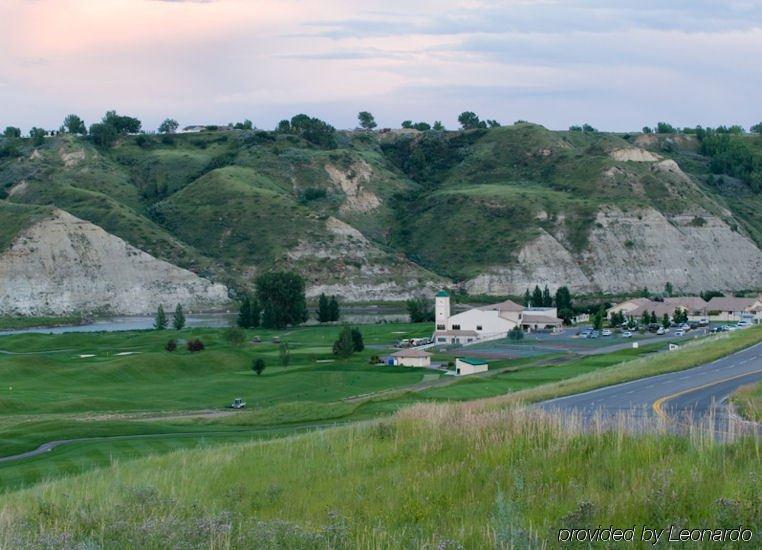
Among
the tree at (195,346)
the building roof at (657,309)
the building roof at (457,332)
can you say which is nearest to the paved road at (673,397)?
the tree at (195,346)

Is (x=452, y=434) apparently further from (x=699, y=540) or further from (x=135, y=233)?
(x=135, y=233)

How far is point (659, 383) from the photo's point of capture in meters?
35.1

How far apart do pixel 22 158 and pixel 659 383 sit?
163791mm

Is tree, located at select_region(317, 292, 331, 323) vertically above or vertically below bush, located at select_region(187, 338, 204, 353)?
above

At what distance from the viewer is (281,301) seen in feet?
375

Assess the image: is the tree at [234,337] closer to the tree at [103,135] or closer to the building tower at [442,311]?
the building tower at [442,311]

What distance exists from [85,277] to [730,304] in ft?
234

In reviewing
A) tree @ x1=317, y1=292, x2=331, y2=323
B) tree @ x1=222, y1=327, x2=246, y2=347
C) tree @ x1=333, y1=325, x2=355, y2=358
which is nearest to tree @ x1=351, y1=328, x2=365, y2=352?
tree @ x1=333, y1=325, x2=355, y2=358

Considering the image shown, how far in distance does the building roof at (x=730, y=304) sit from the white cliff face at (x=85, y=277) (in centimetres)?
5578

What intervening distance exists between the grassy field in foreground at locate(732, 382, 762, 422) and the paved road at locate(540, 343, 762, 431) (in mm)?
362

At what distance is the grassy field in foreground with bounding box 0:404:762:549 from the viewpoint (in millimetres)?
13086

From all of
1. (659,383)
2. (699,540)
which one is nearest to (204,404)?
(659,383)

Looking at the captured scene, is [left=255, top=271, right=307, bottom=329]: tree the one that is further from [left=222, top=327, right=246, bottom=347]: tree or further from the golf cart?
the golf cart

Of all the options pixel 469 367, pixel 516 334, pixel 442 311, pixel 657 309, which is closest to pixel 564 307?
pixel 657 309
